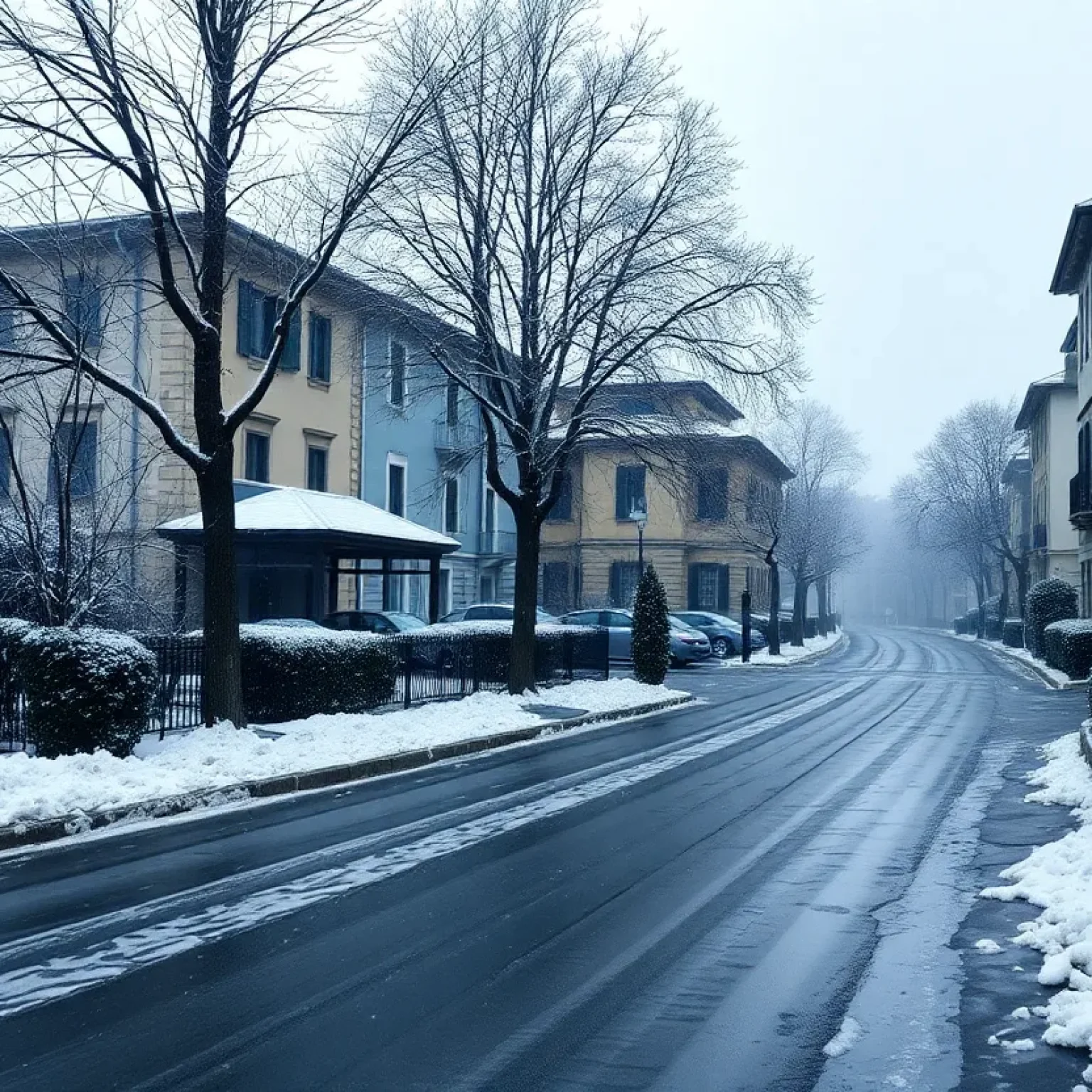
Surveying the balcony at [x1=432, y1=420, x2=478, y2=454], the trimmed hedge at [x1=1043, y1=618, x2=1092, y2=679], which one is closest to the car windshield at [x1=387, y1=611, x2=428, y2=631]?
the balcony at [x1=432, y1=420, x2=478, y2=454]

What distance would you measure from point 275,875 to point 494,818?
8.78ft

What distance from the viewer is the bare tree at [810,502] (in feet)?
185

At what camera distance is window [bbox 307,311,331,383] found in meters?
33.2

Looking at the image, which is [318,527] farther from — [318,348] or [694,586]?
[694,586]

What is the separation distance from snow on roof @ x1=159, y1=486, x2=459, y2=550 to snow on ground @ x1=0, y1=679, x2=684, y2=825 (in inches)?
286

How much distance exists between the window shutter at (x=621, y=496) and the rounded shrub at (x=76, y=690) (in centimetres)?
4262

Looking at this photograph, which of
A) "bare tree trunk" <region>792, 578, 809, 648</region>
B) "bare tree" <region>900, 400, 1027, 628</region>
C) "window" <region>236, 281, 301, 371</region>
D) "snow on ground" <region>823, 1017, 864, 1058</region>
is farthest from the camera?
"bare tree" <region>900, 400, 1027, 628</region>

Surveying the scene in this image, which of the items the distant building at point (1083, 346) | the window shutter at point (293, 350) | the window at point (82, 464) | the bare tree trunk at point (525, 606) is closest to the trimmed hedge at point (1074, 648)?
the distant building at point (1083, 346)

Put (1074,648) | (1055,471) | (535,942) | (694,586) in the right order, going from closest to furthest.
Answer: (535,942), (1074,648), (1055,471), (694,586)

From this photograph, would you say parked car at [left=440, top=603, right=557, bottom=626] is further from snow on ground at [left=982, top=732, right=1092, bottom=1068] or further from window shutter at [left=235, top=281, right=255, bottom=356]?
snow on ground at [left=982, top=732, right=1092, bottom=1068]

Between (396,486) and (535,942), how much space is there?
33.3m

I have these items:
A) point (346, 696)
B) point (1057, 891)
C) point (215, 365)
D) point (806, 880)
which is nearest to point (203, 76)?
point (215, 365)

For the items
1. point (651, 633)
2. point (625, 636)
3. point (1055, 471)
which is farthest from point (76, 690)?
point (1055, 471)

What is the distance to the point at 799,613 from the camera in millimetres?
54688
